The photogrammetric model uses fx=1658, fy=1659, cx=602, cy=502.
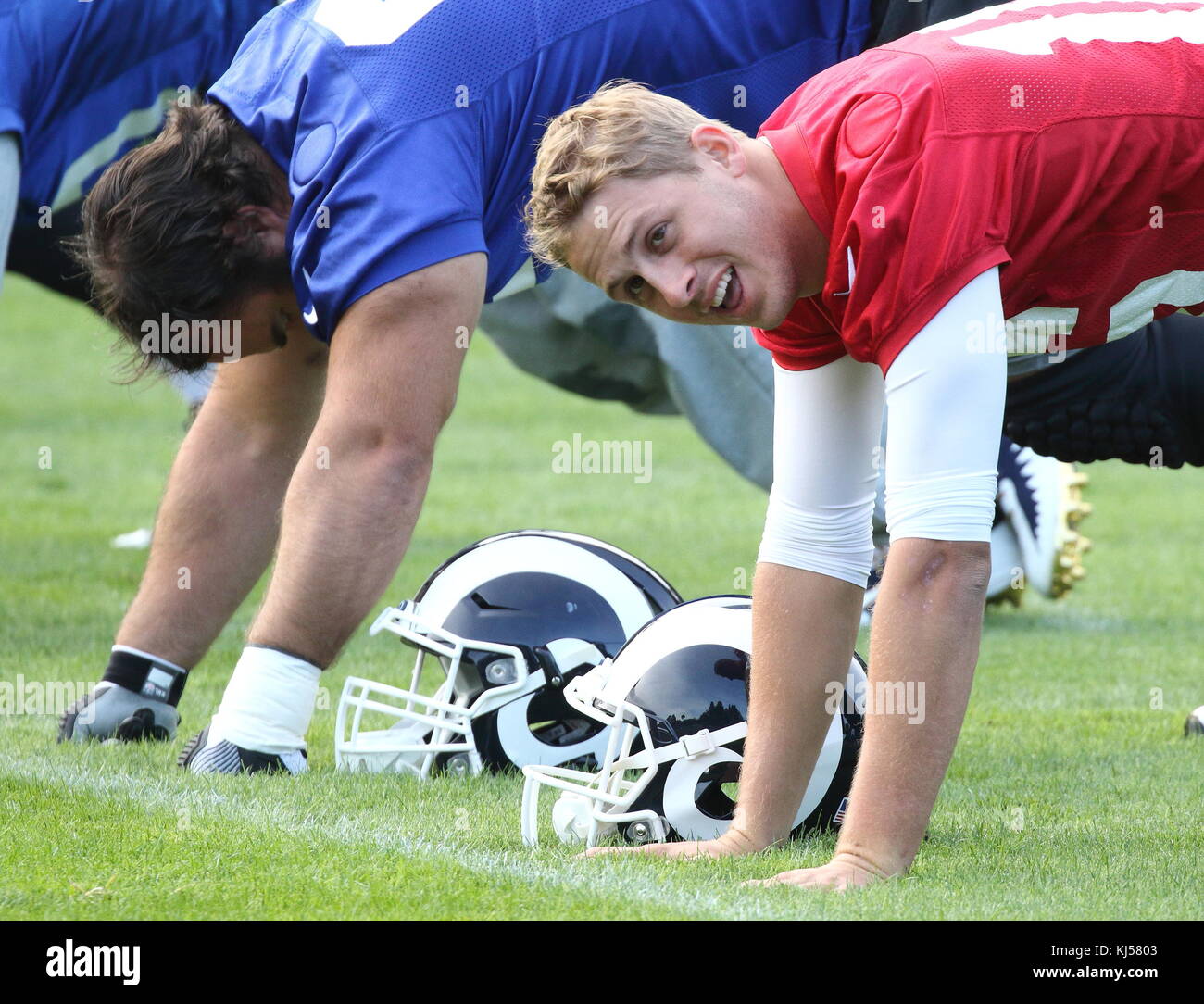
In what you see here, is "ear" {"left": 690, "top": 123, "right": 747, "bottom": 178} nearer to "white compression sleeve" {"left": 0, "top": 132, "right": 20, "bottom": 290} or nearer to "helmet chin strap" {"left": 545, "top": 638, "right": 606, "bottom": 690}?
"helmet chin strap" {"left": 545, "top": 638, "right": 606, "bottom": 690}

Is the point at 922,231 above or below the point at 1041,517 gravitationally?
above

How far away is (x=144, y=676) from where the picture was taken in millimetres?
3885

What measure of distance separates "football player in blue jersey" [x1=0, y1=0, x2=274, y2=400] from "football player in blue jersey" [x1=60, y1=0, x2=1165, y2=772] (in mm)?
808

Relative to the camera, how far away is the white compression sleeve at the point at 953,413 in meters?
2.31

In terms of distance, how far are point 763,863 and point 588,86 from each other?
1.82 m

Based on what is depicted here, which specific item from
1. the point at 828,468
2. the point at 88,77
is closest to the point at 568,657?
the point at 828,468

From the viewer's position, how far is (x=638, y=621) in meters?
3.54

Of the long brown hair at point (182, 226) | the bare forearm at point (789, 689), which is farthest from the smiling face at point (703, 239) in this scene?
the long brown hair at point (182, 226)

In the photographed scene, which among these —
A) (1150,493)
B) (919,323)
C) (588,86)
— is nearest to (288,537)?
(588,86)

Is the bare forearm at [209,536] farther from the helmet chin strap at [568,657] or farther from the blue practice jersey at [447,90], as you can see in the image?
the helmet chin strap at [568,657]

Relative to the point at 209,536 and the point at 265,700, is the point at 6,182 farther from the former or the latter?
the point at 265,700

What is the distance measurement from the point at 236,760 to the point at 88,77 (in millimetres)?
2132
